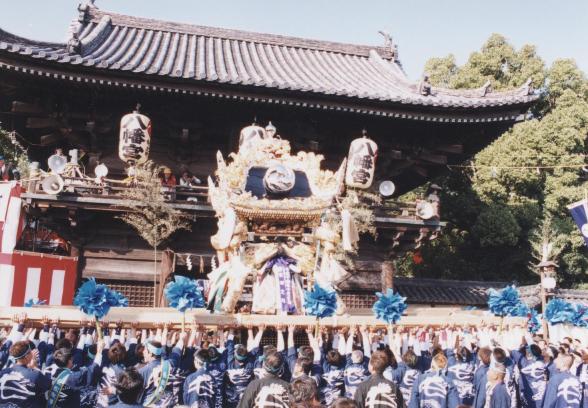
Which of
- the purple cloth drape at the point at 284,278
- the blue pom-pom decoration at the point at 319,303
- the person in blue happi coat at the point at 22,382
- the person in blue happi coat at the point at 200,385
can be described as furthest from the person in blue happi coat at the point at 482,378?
the person in blue happi coat at the point at 22,382

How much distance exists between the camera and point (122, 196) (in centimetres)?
1219

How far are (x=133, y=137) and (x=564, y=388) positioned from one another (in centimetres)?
959

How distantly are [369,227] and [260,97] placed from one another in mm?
3969

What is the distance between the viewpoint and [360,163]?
13.3 meters

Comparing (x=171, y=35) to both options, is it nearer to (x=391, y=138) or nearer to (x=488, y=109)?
(x=391, y=138)

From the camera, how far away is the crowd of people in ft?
17.4

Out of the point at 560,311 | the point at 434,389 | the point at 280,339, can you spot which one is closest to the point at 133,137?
the point at 280,339

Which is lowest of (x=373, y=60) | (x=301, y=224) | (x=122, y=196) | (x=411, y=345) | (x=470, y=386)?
(x=470, y=386)

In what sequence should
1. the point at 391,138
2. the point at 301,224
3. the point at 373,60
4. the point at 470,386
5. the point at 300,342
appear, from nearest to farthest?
1. the point at 470,386
2. the point at 300,342
3. the point at 301,224
4. the point at 391,138
5. the point at 373,60

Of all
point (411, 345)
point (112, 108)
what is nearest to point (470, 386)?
point (411, 345)

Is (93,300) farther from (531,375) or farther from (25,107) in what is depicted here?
(25,107)

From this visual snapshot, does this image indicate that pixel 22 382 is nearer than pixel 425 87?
Yes

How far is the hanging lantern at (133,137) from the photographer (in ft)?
40.2

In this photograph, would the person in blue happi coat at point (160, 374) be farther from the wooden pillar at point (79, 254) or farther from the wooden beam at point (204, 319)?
the wooden pillar at point (79, 254)
